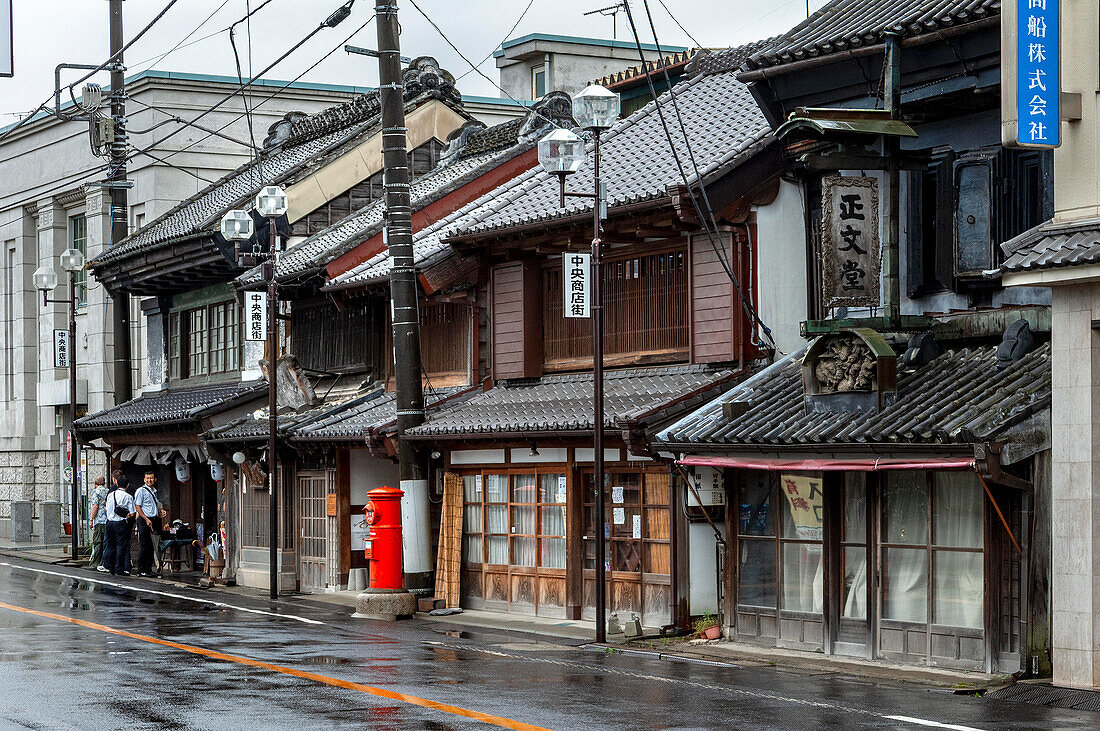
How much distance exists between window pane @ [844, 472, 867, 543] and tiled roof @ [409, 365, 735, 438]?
2.85 m

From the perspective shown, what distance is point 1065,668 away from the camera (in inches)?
566

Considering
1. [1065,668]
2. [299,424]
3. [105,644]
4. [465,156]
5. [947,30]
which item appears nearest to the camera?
[1065,668]

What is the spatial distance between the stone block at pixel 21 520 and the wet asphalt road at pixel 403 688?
80.8 ft

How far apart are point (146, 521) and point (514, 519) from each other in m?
11.7

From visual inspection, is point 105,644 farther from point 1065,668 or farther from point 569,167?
point 1065,668

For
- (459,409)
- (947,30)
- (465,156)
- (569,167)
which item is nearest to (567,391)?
(459,409)

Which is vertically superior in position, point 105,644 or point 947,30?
point 947,30

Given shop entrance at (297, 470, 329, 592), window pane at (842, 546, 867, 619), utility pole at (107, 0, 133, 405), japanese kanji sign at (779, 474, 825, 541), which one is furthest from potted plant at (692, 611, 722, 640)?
utility pole at (107, 0, 133, 405)

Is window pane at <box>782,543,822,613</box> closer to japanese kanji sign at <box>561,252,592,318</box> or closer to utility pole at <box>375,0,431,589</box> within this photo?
japanese kanji sign at <box>561,252,592,318</box>

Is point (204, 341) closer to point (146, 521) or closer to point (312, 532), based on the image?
point (146, 521)

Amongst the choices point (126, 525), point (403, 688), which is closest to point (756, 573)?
point (403, 688)

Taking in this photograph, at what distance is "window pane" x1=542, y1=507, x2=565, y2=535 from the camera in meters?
22.3

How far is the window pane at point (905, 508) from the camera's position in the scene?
16453 mm

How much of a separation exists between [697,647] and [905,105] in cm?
687
